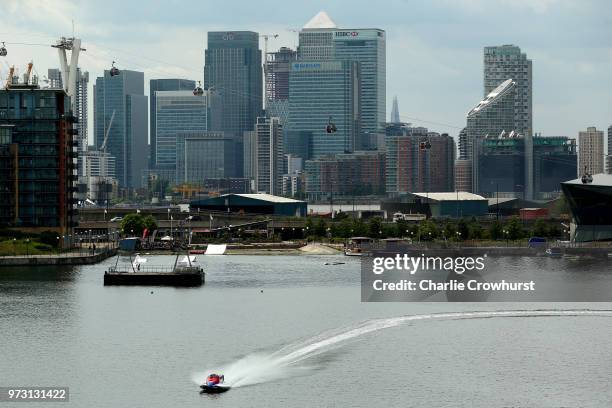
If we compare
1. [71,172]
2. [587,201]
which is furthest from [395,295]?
[587,201]

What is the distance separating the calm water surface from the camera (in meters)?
61.5

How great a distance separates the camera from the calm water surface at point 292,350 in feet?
202

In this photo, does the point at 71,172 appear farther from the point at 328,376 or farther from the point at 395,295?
the point at 328,376

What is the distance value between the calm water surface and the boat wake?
12 centimetres

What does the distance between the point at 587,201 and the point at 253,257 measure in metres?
43.8

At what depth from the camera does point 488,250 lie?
157000 millimetres

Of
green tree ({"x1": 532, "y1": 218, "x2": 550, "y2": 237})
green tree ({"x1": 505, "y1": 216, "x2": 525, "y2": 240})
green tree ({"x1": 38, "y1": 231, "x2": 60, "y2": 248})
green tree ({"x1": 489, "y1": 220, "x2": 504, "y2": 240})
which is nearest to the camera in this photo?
green tree ({"x1": 38, "y1": 231, "x2": 60, "y2": 248})

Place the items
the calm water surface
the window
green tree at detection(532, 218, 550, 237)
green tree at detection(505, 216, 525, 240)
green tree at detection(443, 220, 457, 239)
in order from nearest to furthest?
the calm water surface, the window, green tree at detection(443, 220, 457, 239), green tree at detection(505, 216, 525, 240), green tree at detection(532, 218, 550, 237)

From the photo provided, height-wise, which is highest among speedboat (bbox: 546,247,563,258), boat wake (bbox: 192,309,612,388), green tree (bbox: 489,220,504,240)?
green tree (bbox: 489,220,504,240)

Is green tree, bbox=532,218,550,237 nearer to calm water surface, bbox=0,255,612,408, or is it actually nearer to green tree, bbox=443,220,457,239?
green tree, bbox=443,220,457,239

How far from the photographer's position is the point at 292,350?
71688mm

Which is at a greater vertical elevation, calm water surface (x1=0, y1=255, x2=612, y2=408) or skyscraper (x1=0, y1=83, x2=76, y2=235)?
skyscraper (x1=0, y1=83, x2=76, y2=235)

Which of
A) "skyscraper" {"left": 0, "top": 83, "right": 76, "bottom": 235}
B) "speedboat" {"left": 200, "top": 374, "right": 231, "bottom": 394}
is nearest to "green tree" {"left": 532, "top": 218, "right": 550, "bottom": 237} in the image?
"skyscraper" {"left": 0, "top": 83, "right": 76, "bottom": 235}

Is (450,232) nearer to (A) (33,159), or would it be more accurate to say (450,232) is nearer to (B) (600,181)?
(B) (600,181)
